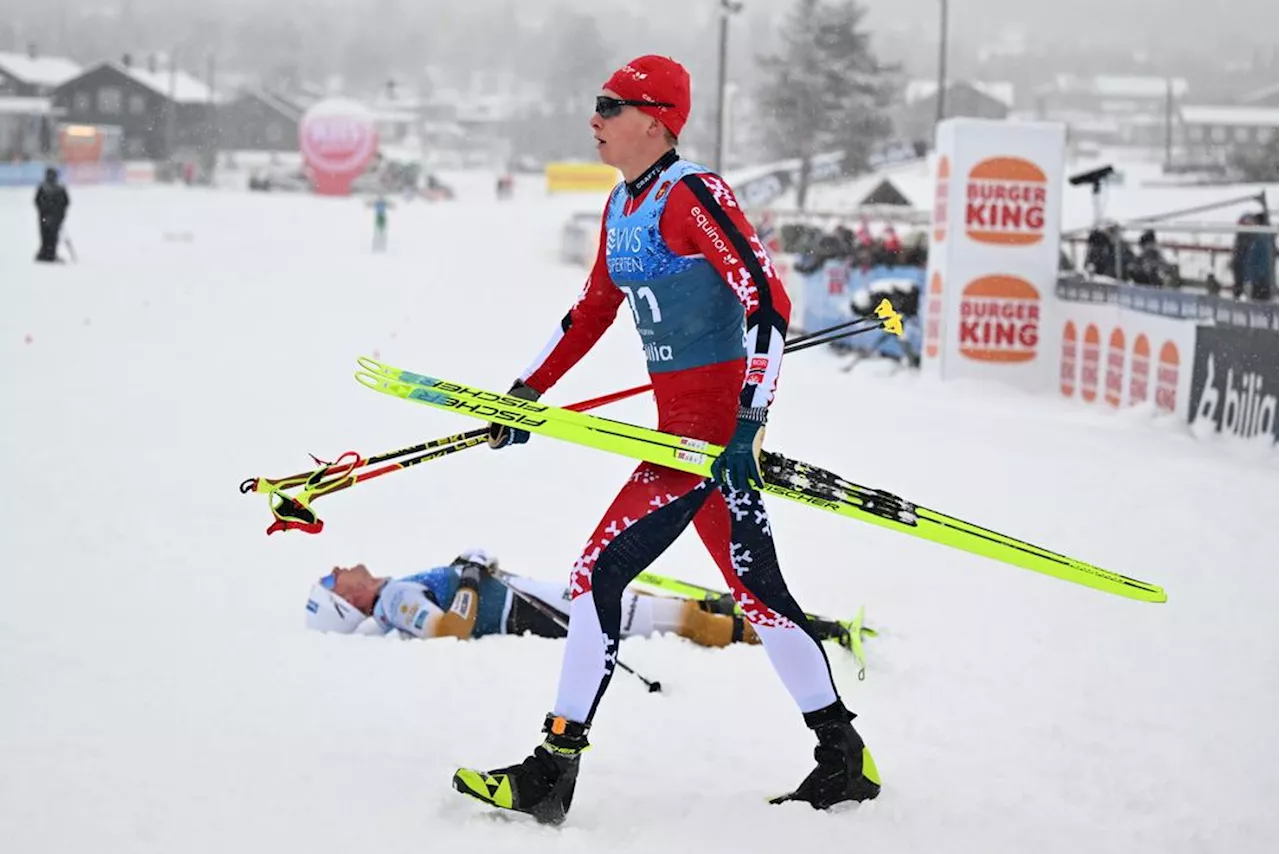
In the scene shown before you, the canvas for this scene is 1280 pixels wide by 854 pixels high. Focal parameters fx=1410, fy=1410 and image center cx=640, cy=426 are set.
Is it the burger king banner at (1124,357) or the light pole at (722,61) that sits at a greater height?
the light pole at (722,61)

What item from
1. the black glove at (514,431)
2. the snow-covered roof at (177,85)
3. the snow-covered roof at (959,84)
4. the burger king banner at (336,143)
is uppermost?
the snow-covered roof at (959,84)

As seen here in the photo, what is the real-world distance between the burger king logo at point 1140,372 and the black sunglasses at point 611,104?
9982 millimetres

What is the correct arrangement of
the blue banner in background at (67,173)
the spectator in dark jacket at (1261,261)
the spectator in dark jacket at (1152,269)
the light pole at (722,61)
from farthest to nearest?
the blue banner in background at (67,173) → the light pole at (722,61) → the spectator in dark jacket at (1152,269) → the spectator in dark jacket at (1261,261)

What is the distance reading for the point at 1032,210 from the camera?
15336mm

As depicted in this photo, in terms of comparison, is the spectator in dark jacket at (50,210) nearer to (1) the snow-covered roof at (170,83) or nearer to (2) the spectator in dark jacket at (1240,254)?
(2) the spectator in dark jacket at (1240,254)

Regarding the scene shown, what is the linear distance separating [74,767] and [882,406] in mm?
10857

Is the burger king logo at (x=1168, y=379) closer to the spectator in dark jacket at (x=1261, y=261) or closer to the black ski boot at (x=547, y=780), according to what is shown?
the spectator in dark jacket at (x=1261, y=261)

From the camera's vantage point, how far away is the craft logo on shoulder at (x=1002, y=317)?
50.1 ft

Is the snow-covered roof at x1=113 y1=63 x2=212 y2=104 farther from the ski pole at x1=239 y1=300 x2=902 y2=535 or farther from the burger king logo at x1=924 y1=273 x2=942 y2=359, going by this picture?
the ski pole at x1=239 y1=300 x2=902 y2=535

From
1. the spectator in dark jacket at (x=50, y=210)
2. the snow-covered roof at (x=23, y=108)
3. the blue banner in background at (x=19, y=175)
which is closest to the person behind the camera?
the spectator in dark jacket at (x=50, y=210)

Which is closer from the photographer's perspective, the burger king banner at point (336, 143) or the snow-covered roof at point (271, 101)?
the burger king banner at point (336, 143)

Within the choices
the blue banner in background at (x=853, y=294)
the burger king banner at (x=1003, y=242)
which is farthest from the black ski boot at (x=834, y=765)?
the blue banner in background at (x=853, y=294)

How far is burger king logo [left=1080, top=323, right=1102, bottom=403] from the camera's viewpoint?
14117mm

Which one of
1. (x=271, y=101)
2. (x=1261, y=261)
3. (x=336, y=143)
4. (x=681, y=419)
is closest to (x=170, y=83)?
(x=271, y=101)
